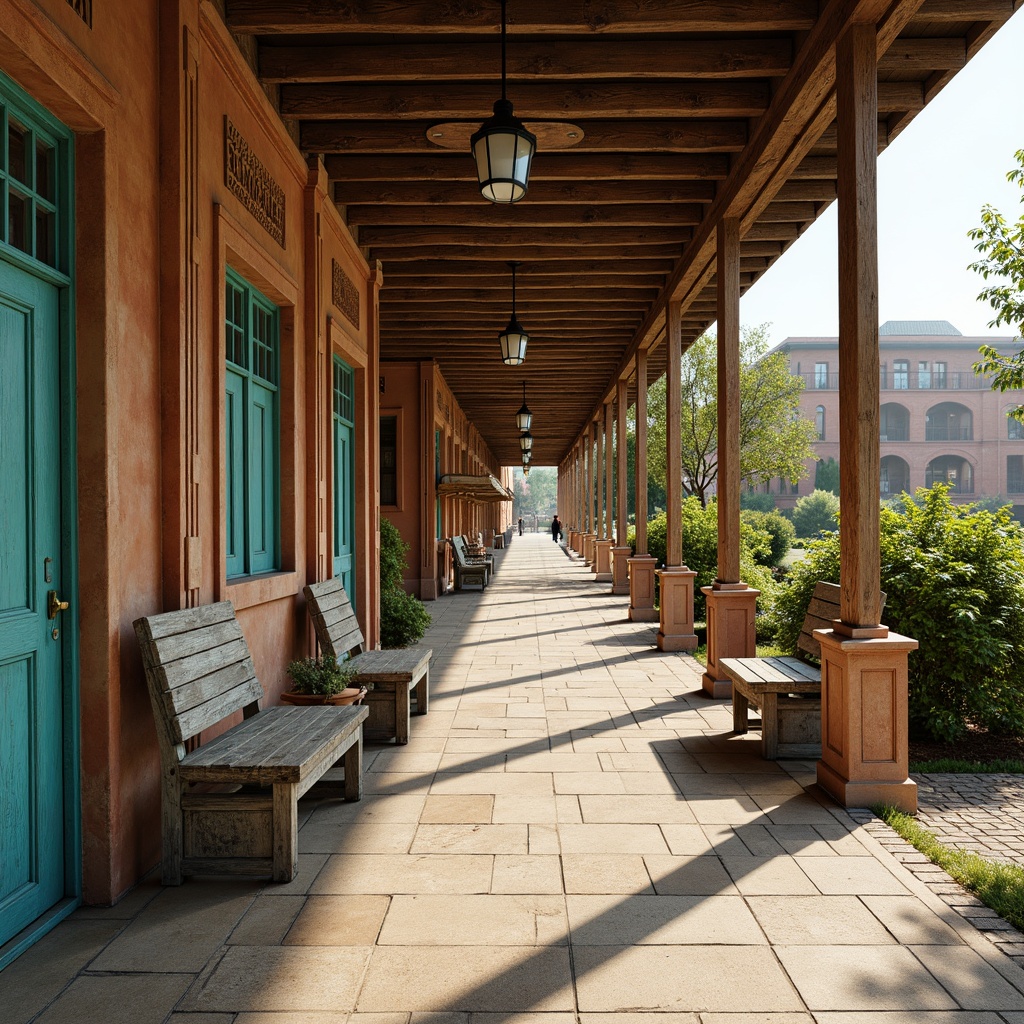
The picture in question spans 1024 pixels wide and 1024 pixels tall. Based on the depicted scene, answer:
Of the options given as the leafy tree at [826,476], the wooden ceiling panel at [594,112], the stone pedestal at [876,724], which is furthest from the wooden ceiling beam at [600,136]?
the leafy tree at [826,476]

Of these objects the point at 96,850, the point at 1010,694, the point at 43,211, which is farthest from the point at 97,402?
the point at 1010,694

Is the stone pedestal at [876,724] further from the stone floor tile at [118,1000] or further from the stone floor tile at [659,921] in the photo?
the stone floor tile at [118,1000]

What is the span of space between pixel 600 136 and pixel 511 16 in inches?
61.6

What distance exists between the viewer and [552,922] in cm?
299

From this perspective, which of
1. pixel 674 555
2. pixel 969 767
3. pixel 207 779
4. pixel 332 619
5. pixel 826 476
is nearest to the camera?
pixel 207 779

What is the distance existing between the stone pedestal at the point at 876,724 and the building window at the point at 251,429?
3.45 meters

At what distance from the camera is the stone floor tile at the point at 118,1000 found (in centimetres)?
240

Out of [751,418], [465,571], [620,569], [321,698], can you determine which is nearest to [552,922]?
[321,698]

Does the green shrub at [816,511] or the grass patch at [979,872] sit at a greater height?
the green shrub at [816,511]

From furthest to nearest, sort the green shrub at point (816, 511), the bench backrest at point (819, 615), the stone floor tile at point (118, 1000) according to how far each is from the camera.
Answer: the green shrub at point (816, 511) → the bench backrest at point (819, 615) → the stone floor tile at point (118, 1000)

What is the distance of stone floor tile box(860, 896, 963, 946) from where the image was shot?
286cm

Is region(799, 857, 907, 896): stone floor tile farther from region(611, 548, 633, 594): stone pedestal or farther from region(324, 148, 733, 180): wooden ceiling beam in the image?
region(611, 548, 633, 594): stone pedestal

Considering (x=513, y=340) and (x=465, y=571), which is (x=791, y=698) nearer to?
(x=513, y=340)

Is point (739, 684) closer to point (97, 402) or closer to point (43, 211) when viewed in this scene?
point (97, 402)
